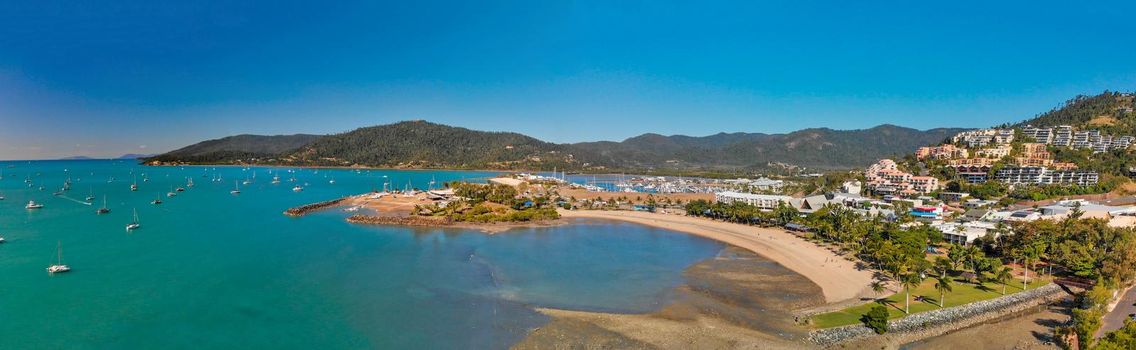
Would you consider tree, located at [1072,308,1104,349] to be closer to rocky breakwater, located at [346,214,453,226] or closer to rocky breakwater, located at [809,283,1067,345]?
rocky breakwater, located at [809,283,1067,345]

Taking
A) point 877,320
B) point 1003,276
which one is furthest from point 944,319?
point 1003,276

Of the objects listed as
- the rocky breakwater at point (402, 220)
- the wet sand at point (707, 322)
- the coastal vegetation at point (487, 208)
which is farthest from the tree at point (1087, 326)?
the rocky breakwater at point (402, 220)

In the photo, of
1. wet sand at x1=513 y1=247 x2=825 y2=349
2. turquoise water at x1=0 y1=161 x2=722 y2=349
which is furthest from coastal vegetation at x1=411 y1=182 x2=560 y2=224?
wet sand at x1=513 y1=247 x2=825 y2=349

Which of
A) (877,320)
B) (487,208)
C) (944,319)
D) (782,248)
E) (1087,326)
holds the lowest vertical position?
(944,319)

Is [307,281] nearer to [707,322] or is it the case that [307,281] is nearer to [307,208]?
[707,322]

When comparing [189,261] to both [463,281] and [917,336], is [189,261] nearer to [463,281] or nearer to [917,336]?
[463,281]

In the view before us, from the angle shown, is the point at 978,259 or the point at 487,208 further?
the point at 487,208

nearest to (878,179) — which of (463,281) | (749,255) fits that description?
(749,255)
